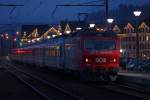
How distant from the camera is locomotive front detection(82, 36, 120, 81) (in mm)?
31594

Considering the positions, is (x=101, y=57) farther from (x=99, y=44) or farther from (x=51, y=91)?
(x=51, y=91)

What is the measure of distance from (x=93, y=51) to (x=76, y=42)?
142 centimetres

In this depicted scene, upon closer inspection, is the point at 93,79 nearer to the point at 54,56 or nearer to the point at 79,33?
the point at 79,33

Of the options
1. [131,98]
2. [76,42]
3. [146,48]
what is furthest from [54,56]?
[146,48]

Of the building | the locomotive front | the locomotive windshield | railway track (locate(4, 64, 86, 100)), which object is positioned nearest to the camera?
railway track (locate(4, 64, 86, 100))

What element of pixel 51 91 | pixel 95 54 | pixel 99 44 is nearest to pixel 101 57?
pixel 95 54

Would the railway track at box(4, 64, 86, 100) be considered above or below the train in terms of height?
below

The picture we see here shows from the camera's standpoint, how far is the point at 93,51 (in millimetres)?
32094

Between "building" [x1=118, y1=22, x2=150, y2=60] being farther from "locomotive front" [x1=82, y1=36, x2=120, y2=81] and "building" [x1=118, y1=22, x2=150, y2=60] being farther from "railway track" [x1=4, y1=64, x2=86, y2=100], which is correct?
"railway track" [x1=4, y1=64, x2=86, y2=100]

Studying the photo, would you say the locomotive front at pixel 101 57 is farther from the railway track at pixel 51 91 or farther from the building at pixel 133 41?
the building at pixel 133 41

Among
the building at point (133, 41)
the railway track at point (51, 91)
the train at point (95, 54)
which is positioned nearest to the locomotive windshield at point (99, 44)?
the train at point (95, 54)

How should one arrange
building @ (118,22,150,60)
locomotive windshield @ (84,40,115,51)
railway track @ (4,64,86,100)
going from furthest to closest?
building @ (118,22,150,60), locomotive windshield @ (84,40,115,51), railway track @ (4,64,86,100)

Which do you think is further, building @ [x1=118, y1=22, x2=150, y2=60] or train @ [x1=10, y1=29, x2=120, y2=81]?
building @ [x1=118, y1=22, x2=150, y2=60]

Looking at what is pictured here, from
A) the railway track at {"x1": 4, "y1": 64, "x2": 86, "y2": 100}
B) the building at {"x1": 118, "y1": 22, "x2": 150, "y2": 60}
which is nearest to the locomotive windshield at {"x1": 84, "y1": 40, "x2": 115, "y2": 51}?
the railway track at {"x1": 4, "y1": 64, "x2": 86, "y2": 100}
